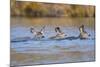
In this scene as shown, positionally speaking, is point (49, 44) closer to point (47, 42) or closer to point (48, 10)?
point (47, 42)

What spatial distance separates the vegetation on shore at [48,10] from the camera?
272cm

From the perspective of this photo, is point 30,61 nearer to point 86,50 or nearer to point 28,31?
point 28,31

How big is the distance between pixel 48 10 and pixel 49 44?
17.9 inches

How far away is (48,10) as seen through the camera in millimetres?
2879

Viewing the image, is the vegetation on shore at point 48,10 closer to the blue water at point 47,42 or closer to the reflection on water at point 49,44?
the reflection on water at point 49,44

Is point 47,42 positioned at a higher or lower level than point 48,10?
lower

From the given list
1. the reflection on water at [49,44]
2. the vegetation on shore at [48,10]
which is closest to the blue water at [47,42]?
the reflection on water at [49,44]

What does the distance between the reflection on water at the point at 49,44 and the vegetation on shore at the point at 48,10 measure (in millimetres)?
66

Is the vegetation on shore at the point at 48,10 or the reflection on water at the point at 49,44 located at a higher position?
the vegetation on shore at the point at 48,10

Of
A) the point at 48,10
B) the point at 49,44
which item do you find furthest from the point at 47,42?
the point at 48,10

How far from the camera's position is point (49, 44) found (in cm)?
287

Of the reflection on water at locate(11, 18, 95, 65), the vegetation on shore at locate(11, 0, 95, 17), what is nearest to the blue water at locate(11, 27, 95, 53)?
the reflection on water at locate(11, 18, 95, 65)

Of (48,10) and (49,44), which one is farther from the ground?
(48,10)
